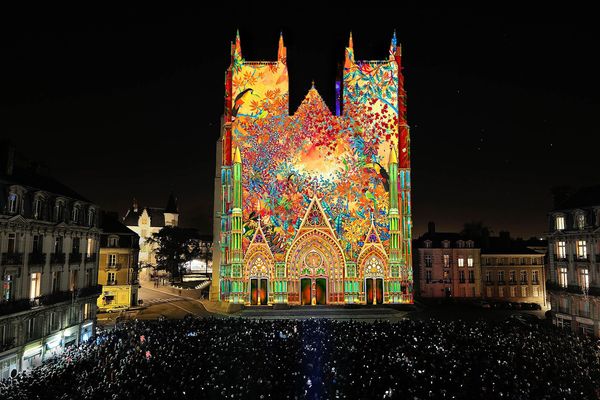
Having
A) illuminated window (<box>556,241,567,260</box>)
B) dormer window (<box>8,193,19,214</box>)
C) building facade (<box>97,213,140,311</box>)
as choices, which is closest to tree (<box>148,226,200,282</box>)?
building facade (<box>97,213,140,311</box>)

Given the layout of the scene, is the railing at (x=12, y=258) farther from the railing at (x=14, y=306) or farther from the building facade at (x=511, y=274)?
the building facade at (x=511, y=274)

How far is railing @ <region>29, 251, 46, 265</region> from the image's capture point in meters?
24.2

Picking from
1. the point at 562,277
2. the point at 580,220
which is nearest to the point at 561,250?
the point at 562,277

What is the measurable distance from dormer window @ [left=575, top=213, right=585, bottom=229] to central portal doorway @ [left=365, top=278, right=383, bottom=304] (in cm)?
1696

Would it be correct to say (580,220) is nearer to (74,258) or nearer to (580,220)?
(580,220)

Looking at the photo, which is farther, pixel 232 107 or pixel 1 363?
pixel 232 107

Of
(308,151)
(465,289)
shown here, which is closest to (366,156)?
(308,151)

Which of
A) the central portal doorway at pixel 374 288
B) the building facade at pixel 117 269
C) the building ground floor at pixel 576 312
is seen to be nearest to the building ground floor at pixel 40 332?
the building facade at pixel 117 269

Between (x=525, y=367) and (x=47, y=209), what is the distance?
24696mm

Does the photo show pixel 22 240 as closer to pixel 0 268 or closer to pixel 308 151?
pixel 0 268

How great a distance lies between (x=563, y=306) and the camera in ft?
109

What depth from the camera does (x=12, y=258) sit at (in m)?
22.7

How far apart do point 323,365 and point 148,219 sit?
77846mm

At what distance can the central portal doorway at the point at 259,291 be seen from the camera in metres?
42.4
